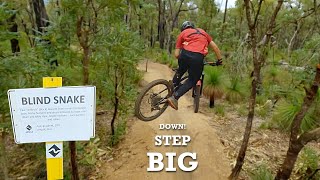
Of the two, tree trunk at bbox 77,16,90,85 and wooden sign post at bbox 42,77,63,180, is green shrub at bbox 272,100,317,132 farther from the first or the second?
wooden sign post at bbox 42,77,63,180

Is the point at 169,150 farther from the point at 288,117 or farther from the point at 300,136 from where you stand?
the point at 288,117

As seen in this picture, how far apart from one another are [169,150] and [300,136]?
8.48 feet

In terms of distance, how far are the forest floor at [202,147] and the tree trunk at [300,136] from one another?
114cm

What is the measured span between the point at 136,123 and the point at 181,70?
2069 mm

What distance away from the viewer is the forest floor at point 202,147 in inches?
200

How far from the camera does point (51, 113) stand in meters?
2.79

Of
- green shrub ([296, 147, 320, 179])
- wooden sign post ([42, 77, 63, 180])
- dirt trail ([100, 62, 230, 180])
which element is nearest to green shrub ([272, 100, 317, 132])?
green shrub ([296, 147, 320, 179])

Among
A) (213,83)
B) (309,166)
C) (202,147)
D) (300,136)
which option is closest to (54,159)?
(300,136)

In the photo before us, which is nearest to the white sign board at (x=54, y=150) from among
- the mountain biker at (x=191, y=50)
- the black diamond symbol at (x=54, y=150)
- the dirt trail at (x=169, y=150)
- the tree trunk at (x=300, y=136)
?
the black diamond symbol at (x=54, y=150)

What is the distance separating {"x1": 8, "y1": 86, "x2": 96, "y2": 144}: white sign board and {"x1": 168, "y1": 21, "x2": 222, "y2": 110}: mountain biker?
266 centimetres

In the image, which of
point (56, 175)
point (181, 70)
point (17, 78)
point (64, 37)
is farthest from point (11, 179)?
point (181, 70)

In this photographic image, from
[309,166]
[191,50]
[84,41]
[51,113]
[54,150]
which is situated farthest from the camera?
[84,41]

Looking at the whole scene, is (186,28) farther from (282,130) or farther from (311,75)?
(282,130)

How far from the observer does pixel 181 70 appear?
5660mm
